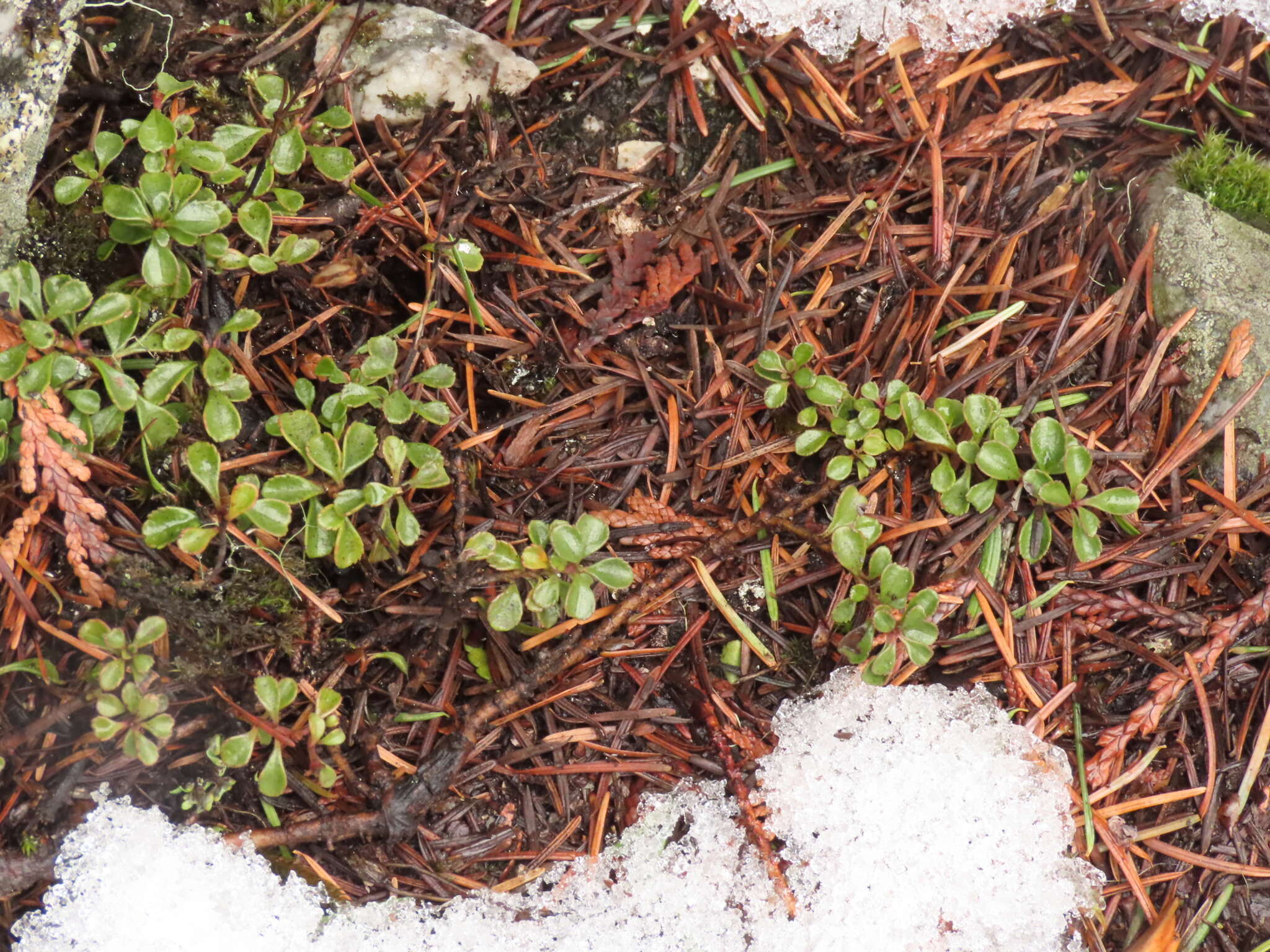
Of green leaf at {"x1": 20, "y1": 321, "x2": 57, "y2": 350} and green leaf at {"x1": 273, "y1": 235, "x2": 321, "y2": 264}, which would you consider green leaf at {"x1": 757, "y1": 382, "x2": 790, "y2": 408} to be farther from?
green leaf at {"x1": 20, "y1": 321, "x2": 57, "y2": 350}

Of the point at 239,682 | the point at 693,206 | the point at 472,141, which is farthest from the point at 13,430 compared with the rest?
the point at 693,206

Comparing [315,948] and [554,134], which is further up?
[554,134]

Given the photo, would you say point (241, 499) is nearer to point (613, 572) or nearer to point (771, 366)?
point (613, 572)

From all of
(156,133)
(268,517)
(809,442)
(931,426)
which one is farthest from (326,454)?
(931,426)

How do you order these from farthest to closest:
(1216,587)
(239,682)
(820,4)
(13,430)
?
(820,4) → (1216,587) → (239,682) → (13,430)

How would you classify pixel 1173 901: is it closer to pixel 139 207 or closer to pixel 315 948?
pixel 315 948

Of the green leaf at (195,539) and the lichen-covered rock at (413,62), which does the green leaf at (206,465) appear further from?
the lichen-covered rock at (413,62)

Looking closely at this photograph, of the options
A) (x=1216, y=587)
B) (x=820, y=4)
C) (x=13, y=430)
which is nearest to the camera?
(x=13, y=430)
